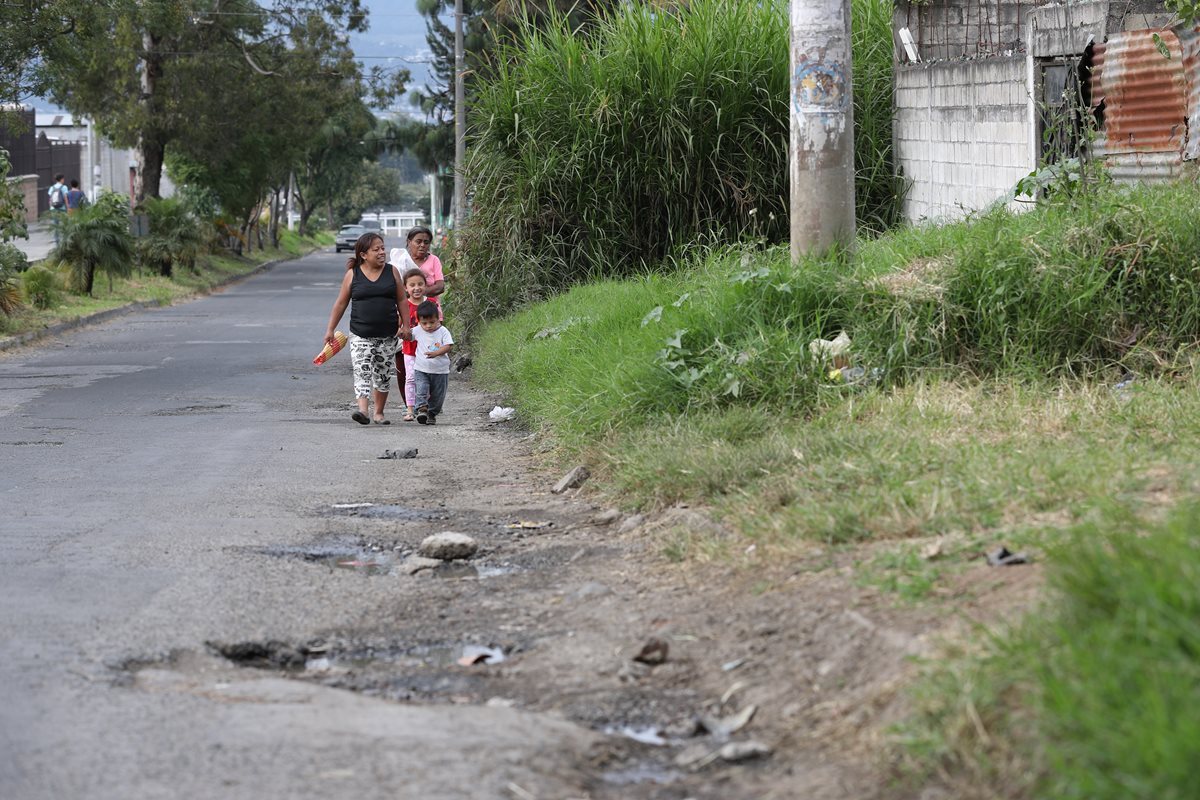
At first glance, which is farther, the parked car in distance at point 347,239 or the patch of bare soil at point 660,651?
the parked car in distance at point 347,239

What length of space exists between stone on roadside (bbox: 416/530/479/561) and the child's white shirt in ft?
16.1

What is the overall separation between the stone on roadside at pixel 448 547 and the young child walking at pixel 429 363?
491cm

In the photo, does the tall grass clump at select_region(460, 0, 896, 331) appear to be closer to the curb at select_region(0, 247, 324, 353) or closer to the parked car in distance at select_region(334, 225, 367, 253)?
the curb at select_region(0, 247, 324, 353)

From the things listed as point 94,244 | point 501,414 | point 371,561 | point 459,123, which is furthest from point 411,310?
point 94,244

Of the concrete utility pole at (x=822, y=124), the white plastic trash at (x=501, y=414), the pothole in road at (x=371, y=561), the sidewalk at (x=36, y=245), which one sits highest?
the sidewalk at (x=36, y=245)

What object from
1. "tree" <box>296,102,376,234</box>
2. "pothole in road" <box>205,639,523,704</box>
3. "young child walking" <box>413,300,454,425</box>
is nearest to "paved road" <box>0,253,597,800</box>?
"pothole in road" <box>205,639,523,704</box>

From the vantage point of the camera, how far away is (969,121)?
11961 mm

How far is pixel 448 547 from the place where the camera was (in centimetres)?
660

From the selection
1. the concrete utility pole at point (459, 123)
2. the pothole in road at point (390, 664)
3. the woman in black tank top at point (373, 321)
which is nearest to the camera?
the pothole in road at point (390, 664)

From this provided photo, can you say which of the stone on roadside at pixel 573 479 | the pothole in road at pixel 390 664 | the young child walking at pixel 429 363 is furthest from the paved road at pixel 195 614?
the stone on roadside at pixel 573 479

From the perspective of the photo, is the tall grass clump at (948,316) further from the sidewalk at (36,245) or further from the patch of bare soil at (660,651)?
the sidewalk at (36,245)

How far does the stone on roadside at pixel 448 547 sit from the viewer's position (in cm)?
660

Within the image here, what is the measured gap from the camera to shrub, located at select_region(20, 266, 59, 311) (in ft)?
77.9

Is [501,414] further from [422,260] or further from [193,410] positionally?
[193,410]
